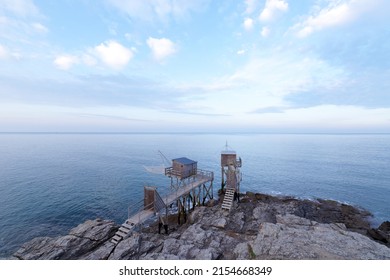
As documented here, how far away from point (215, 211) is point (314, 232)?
12800 millimetres

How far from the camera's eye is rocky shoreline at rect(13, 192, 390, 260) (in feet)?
42.7

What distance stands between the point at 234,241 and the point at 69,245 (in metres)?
16.4

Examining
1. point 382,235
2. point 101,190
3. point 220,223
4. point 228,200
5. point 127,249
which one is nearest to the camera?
point 127,249

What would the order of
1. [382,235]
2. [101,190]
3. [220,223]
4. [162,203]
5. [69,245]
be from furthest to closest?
[101,190], [162,203], [220,223], [382,235], [69,245]

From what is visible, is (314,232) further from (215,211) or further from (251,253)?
(215,211)

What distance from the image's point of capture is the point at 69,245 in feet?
60.9

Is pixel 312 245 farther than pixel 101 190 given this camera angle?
No

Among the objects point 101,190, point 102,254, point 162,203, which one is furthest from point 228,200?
point 101,190

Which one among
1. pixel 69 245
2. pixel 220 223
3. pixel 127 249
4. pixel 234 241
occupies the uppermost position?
pixel 234 241

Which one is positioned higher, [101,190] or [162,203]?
[162,203]

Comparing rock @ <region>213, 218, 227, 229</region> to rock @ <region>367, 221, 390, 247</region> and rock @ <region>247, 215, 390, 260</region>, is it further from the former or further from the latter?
rock @ <region>367, 221, 390, 247</region>

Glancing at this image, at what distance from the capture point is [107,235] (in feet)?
69.0

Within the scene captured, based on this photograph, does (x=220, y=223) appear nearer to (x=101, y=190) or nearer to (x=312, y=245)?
(x=312, y=245)

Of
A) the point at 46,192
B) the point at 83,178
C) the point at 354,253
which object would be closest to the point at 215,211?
the point at 354,253
